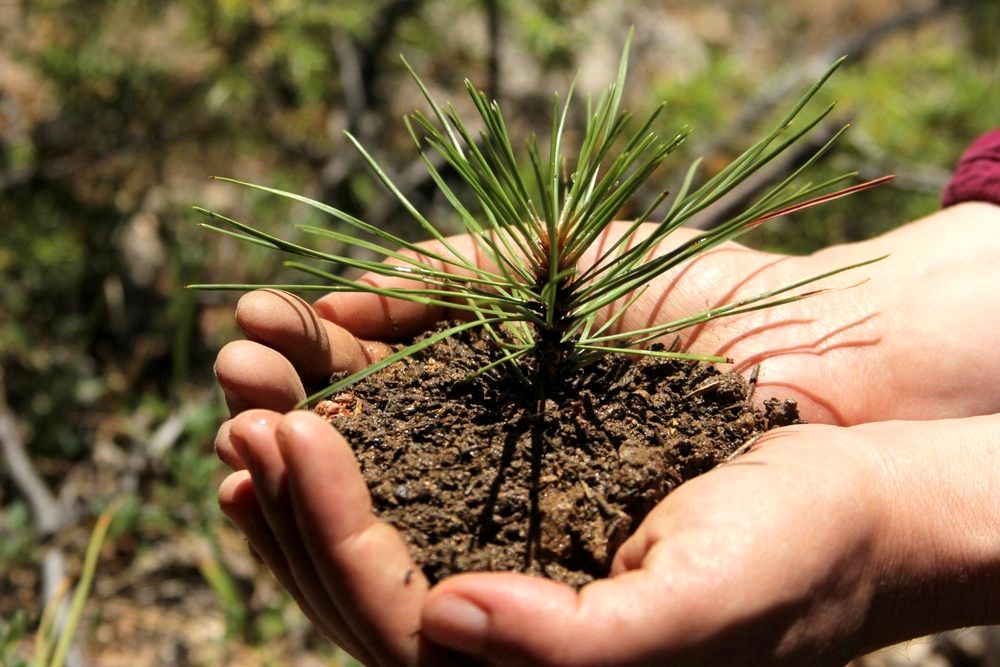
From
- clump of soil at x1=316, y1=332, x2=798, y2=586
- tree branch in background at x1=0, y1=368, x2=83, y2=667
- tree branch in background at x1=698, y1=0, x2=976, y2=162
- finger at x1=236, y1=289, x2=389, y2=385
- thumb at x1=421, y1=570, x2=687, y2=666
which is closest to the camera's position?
thumb at x1=421, y1=570, x2=687, y2=666

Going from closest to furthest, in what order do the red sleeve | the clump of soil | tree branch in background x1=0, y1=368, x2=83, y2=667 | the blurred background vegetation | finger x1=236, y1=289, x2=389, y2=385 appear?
1. the clump of soil
2. finger x1=236, y1=289, x2=389, y2=385
3. the red sleeve
4. tree branch in background x1=0, y1=368, x2=83, y2=667
5. the blurred background vegetation

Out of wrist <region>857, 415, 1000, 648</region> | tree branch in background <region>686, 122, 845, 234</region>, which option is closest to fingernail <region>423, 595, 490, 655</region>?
wrist <region>857, 415, 1000, 648</region>

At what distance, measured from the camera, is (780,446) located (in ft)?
2.99

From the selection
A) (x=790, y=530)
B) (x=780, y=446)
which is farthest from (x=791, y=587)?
(x=780, y=446)

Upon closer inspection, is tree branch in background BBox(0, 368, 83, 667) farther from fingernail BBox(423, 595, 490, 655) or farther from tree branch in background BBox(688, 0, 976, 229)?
tree branch in background BBox(688, 0, 976, 229)

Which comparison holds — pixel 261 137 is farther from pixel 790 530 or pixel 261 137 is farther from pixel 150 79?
pixel 790 530

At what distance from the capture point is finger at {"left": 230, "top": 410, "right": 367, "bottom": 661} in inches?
32.1

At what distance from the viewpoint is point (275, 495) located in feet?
2.71

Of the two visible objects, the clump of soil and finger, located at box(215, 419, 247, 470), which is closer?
the clump of soil

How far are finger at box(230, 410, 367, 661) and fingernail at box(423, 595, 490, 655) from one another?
17 centimetres

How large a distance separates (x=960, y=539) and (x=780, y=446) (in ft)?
1.02

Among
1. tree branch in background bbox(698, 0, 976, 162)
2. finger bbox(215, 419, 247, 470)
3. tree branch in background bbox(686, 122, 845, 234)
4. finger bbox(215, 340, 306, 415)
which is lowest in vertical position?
finger bbox(215, 419, 247, 470)

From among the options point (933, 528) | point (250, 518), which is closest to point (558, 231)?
point (250, 518)

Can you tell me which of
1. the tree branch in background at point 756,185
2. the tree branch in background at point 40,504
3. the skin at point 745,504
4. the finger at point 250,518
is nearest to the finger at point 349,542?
the skin at point 745,504
